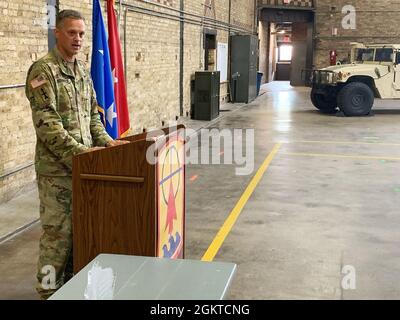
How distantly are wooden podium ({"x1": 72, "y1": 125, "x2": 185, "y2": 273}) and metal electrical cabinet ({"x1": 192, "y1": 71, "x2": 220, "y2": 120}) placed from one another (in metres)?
10.9

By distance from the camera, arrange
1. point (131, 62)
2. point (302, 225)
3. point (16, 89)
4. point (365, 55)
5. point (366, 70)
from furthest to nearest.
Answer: point (365, 55) < point (366, 70) < point (131, 62) < point (16, 89) < point (302, 225)

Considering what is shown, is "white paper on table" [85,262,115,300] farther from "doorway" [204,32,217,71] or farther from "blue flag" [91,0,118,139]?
"doorway" [204,32,217,71]

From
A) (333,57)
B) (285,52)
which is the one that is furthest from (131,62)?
(285,52)

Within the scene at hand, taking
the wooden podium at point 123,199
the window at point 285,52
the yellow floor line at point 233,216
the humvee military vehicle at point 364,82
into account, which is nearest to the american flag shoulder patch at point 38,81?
the wooden podium at point 123,199

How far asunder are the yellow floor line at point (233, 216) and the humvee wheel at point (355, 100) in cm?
716

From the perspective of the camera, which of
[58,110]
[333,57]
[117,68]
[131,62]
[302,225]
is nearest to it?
[58,110]

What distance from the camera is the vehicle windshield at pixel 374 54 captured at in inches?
622

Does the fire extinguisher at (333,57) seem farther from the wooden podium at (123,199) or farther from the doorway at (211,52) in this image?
the wooden podium at (123,199)

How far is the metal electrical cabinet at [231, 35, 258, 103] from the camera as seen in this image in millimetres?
19328

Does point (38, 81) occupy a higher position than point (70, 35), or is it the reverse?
point (70, 35)

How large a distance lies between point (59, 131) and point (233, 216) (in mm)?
3197

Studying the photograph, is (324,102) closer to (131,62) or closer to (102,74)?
(131,62)

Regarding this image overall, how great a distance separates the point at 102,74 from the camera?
5840 millimetres
